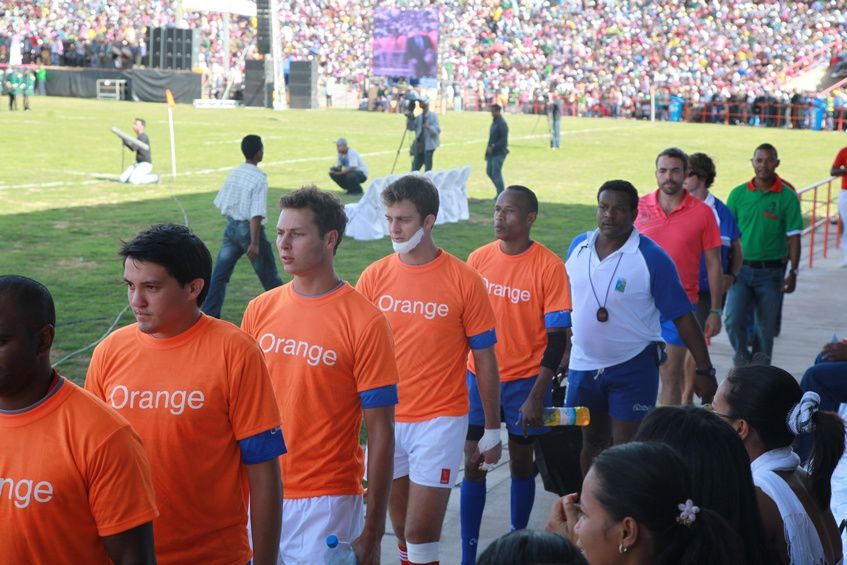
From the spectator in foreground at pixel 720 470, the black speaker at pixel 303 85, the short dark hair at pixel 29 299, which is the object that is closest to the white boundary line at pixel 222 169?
the black speaker at pixel 303 85

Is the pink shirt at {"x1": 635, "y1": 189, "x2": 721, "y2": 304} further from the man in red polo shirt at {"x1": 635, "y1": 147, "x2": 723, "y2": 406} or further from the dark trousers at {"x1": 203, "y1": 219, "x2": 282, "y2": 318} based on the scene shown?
the dark trousers at {"x1": 203, "y1": 219, "x2": 282, "y2": 318}

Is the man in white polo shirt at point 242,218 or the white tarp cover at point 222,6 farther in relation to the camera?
the white tarp cover at point 222,6

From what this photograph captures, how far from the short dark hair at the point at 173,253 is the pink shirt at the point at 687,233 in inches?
222

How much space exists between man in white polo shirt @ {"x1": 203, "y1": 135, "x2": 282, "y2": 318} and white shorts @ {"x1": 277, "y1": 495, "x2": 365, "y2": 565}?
26.6 ft

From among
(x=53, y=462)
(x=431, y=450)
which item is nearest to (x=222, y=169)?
(x=431, y=450)

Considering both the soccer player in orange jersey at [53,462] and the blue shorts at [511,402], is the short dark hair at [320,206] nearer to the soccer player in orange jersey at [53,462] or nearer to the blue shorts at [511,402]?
the soccer player in orange jersey at [53,462]

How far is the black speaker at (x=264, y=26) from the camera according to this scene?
183 feet

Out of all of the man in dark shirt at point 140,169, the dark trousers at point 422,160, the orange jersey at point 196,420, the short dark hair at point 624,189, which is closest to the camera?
the orange jersey at point 196,420

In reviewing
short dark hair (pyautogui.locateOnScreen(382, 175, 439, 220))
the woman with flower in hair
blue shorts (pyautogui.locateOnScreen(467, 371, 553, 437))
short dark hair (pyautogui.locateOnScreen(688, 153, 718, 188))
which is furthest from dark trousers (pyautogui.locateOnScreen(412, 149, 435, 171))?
the woman with flower in hair

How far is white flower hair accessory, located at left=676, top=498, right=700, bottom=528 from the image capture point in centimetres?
282

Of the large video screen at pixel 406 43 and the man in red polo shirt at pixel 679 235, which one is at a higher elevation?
the large video screen at pixel 406 43

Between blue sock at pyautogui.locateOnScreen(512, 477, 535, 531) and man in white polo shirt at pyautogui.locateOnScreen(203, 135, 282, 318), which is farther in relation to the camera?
man in white polo shirt at pyautogui.locateOnScreen(203, 135, 282, 318)

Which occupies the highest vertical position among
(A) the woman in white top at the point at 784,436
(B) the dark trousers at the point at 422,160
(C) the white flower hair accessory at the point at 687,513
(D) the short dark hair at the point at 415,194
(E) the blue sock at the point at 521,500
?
Answer: (D) the short dark hair at the point at 415,194

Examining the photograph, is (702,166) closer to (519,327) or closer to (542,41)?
(519,327)
